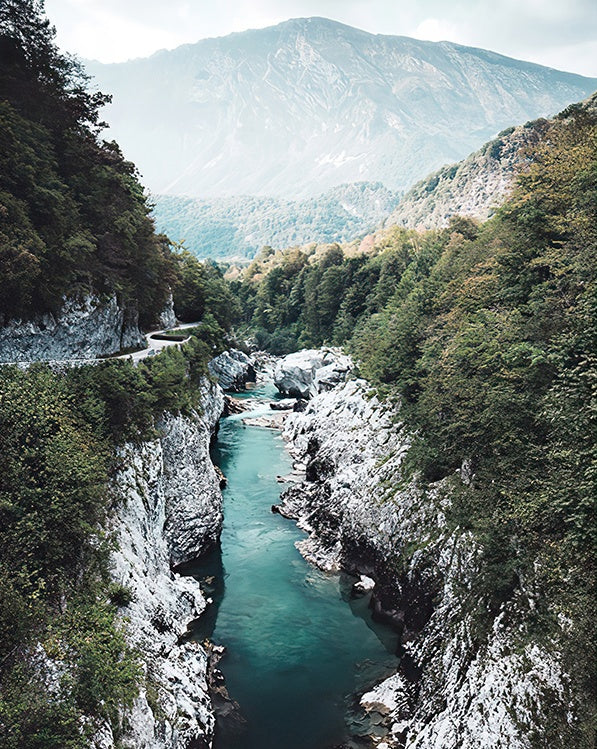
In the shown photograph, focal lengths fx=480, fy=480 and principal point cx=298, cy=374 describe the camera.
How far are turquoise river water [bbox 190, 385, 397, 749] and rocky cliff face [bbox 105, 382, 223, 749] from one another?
4.14 feet

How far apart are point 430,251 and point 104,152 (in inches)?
1081

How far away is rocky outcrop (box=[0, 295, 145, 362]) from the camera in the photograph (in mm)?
19000

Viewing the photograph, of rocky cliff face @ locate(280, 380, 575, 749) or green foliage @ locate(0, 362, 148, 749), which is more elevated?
green foliage @ locate(0, 362, 148, 749)

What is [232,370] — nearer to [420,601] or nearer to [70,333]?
[70,333]

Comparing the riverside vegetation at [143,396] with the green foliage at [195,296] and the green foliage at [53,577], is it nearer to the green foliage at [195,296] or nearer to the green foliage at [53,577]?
Result: the green foliage at [53,577]

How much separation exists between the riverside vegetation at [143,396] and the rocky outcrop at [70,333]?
36.4 inches

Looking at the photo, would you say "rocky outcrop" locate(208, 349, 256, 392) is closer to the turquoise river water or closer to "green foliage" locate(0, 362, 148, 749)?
the turquoise river water

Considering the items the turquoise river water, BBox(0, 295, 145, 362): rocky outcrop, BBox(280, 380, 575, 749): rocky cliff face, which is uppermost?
BBox(0, 295, 145, 362): rocky outcrop

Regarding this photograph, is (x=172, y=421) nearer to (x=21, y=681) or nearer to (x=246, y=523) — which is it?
(x=246, y=523)

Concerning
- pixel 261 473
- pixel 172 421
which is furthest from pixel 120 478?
pixel 261 473

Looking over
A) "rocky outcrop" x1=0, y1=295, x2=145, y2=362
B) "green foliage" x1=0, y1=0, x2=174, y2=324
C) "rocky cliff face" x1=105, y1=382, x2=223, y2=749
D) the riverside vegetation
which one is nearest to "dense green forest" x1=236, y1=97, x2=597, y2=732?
the riverside vegetation

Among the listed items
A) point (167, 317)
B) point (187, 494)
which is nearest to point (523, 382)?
point (187, 494)

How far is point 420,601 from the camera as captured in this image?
1842 centimetres

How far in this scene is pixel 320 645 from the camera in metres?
19.2
